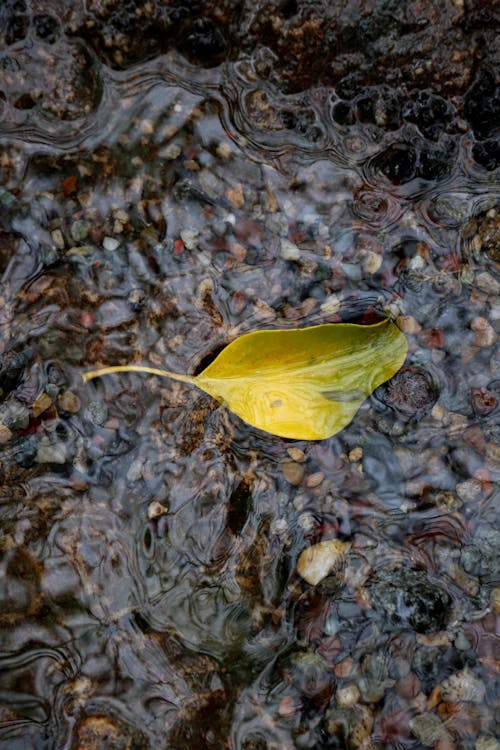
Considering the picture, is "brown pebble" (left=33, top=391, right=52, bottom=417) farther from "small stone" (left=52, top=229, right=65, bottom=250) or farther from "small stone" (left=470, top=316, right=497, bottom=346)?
"small stone" (left=470, top=316, right=497, bottom=346)

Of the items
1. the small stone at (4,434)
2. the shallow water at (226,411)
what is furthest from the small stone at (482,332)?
the small stone at (4,434)

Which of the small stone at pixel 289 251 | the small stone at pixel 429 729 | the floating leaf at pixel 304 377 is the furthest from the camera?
the small stone at pixel 289 251

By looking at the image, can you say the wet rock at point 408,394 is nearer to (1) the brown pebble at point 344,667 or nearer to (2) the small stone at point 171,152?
(1) the brown pebble at point 344,667

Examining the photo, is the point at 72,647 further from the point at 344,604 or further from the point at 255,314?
the point at 255,314

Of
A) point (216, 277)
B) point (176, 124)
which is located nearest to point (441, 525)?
point (216, 277)

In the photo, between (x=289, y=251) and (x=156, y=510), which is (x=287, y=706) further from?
(x=289, y=251)

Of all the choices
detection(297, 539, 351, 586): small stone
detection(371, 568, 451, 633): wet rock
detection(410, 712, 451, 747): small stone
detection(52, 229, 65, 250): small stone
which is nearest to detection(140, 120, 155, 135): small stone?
detection(52, 229, 65, 250): small stone

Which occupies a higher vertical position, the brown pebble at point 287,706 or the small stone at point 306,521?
the small stone at point 306,521
